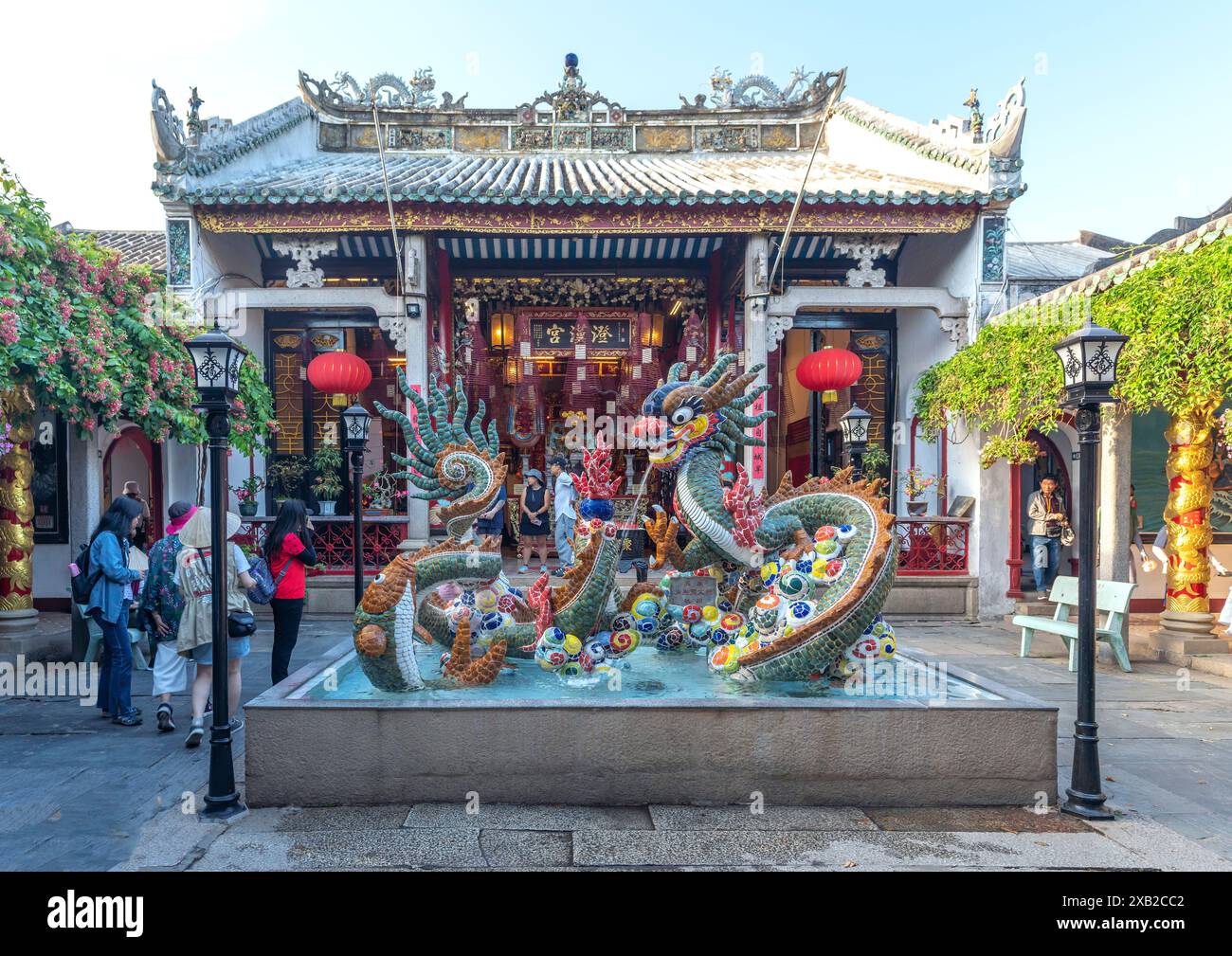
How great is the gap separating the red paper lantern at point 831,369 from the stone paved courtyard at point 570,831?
5827mm

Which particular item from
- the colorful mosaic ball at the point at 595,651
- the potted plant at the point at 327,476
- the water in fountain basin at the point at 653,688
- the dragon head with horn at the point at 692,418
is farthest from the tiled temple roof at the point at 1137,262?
the potted plant at the point at 327,476

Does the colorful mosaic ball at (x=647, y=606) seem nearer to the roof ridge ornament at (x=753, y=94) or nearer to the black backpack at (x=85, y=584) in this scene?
the black backpack at (x=85, y=584)

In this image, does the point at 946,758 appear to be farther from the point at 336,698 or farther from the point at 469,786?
the point at 336,698

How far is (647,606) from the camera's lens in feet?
16.7

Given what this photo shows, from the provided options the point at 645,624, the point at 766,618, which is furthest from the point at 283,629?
the point at 766,618

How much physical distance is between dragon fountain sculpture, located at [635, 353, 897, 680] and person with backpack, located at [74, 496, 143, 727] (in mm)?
3673

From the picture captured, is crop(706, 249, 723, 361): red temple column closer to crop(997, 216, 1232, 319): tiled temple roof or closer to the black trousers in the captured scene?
crop(997, 216, 1232, 319): tiled temple roof

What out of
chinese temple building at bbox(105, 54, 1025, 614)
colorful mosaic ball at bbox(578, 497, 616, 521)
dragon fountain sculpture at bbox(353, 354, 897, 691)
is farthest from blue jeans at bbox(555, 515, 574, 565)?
colorful mosaic ball at bbox(578, 497, 616, 521)

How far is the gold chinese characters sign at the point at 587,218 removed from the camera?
29.7 ft

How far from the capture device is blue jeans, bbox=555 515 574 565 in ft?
27.6

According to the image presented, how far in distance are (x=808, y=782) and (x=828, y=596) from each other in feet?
3.39

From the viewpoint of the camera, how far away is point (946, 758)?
372 cm

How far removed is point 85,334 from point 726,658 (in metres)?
6.31

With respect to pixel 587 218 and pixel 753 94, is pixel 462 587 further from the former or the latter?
pixel 753 94
